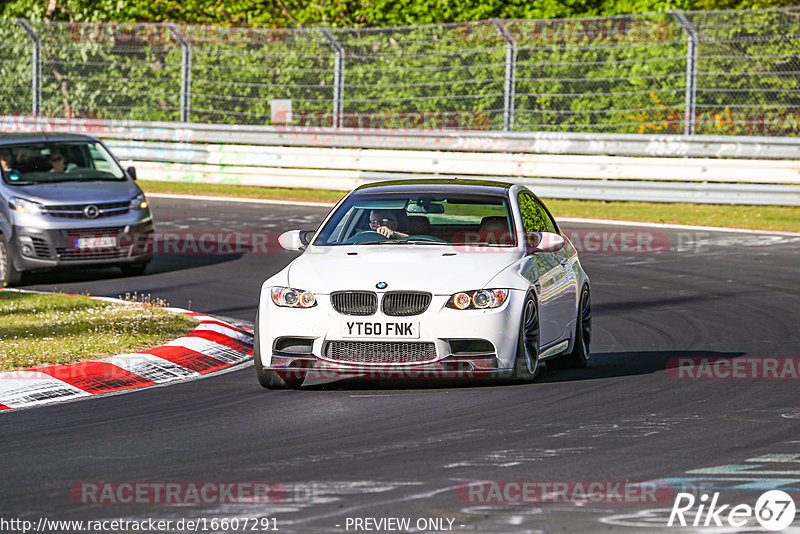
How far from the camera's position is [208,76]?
30000 mm

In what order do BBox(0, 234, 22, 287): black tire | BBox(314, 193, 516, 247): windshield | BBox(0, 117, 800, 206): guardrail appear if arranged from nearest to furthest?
BBox(314, 193, 516, 247): windshield → BBox(0, 234, 22, 287): black tire → BBox(0, 117, 800, 206): guardrail

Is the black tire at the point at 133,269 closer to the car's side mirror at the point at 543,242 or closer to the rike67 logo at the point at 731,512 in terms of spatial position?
the car's side mirror at the point at 543,242

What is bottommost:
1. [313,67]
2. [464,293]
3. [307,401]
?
[307,401]

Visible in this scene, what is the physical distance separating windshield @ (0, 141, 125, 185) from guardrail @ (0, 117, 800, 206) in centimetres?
967

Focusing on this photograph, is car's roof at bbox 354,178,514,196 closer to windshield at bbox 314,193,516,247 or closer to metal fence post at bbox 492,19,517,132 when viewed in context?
windshield at bbox 314,193,516,247

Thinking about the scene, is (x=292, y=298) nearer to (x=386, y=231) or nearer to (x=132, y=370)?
(x=386, y=231)

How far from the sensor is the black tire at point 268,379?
31.1 ft

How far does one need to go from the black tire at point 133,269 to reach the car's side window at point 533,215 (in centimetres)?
707

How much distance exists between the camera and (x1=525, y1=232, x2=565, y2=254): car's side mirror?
33.2ft

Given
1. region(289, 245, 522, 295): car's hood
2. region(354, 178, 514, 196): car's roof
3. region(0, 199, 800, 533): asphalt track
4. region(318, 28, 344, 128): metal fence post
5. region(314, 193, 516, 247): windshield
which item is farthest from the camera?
region(318, 28, 344, 128): metal fence post

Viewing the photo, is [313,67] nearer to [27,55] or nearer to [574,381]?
[27,55]

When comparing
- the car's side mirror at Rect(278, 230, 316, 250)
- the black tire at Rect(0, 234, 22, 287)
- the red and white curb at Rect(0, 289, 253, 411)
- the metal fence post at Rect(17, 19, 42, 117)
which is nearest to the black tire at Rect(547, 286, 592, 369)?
the car's side mirror at Rect(278, 230, 316, 250)

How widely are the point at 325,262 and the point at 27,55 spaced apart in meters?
22.8

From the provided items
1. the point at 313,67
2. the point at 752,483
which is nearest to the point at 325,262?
the point at 752,483
